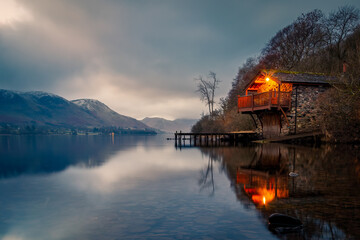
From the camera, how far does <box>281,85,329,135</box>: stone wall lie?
77.8 feet

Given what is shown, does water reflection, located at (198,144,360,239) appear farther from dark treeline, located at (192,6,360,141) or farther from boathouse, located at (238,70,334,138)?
dark treeline, located at (192,6,360,141)

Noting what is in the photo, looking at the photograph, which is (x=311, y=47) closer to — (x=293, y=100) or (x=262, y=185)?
(x=293, y=100)

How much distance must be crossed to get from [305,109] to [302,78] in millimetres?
3021

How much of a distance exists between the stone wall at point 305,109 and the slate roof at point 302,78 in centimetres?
68

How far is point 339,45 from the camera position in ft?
135

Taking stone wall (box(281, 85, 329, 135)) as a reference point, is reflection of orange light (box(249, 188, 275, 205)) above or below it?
below

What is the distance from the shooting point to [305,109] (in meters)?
23.8

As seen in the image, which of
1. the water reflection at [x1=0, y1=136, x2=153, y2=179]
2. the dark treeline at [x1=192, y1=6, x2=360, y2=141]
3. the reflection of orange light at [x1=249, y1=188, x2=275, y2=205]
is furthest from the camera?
the dark treeline at [x1=192, y1=6, x2=360, y2=141]

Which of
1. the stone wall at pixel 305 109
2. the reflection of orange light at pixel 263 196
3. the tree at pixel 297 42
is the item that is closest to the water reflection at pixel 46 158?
the reflection of orange light at pixel 263 196

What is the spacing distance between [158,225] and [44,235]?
2.06m

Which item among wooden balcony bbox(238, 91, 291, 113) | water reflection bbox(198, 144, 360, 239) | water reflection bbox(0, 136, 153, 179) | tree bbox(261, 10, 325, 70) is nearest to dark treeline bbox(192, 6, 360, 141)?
tree bbox(261, 10, 325, 70)

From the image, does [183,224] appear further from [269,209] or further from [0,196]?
[0,196]

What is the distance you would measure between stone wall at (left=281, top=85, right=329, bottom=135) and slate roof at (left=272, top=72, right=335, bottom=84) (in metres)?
0.68

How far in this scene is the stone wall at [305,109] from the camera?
933 inches
